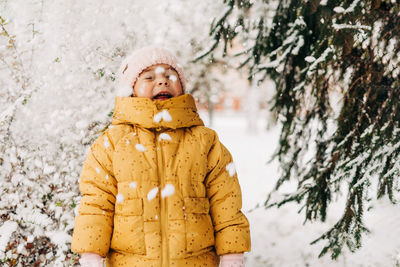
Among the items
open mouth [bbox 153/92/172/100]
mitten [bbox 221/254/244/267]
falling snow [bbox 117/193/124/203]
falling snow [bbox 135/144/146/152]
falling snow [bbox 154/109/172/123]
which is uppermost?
open mouth [bbox 153/92/172/100]

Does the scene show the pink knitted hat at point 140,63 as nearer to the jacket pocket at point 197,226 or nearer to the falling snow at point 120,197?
the falling snow at point 120,197

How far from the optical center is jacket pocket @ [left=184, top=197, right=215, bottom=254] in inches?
71.9

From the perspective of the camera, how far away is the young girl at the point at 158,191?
181cm

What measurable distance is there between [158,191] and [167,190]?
0.05 m

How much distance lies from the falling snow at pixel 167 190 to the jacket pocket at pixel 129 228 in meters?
0.12

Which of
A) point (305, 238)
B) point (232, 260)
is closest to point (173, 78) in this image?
point (232, 260)

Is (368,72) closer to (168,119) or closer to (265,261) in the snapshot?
(168,119)

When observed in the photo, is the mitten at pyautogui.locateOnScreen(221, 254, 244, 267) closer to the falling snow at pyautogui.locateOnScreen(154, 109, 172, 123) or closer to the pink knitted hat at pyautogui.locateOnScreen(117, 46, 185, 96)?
the falling snow at pyautogui.locateOnScreen(154, 109, 172, 123)

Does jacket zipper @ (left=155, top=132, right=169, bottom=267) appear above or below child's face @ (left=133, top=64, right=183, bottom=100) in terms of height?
below

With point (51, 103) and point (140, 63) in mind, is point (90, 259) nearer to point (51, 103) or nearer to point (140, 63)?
point (140, 63)

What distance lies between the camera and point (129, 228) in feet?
5.93

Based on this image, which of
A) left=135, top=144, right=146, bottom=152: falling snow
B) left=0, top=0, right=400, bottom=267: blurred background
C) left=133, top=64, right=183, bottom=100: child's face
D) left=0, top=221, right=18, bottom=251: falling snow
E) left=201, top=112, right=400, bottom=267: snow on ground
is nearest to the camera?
left=135, top=144, right=146, bottom=152: falling snow

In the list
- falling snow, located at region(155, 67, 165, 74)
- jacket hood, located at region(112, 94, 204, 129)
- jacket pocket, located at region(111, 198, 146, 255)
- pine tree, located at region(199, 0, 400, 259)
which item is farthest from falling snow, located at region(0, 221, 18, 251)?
pine tree, located at region(199, 0, 400, 259)

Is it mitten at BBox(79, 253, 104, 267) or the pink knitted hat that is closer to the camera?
mitten at BBox(79, 253, 104, 267)
